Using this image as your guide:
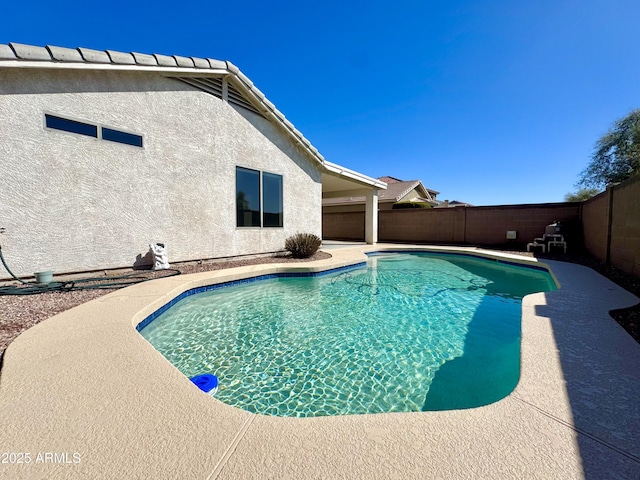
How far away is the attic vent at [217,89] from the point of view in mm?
8171

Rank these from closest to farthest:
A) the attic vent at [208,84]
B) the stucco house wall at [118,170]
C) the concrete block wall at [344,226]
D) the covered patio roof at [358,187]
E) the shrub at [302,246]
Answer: the stucco house wall at [118,170] < the attic vent at [208,84] < the shrub at [302,246] < the covered patio roof at [358,187] < the concrete block wall at [344,226]

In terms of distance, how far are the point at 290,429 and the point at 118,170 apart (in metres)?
7.55

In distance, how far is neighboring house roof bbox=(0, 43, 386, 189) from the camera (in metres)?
5.28

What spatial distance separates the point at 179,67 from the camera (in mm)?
7504

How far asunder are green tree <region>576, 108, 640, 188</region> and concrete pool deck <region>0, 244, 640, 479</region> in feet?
90.5

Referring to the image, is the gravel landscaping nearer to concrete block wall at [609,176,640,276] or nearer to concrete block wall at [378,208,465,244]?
concrete block wall at [609,176,640,276]

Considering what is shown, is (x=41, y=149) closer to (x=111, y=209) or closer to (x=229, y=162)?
(x=111, y=209)

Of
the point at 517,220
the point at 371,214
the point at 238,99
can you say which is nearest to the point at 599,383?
the point at 238,99

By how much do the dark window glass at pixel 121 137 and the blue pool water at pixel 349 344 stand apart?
440cm

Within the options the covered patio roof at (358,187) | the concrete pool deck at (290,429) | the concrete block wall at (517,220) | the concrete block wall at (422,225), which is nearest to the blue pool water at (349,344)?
the concrete pool deck at (290,429)

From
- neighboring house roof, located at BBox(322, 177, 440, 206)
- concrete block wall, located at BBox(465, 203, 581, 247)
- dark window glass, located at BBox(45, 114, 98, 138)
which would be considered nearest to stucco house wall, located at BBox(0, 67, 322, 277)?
dark window glass, located at BBox(45, 114, 98, 138)

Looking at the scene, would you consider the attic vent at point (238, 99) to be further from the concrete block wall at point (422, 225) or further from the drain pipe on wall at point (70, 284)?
the concrete block wall at point (422, 225)

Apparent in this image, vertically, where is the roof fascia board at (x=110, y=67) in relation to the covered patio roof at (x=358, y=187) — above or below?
above

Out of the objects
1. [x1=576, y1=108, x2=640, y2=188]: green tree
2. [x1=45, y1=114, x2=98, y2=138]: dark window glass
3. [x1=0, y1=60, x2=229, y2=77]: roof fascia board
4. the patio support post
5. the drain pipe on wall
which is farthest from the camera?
[x1=576, y1=108, x2=640, y2=188]: green tree
